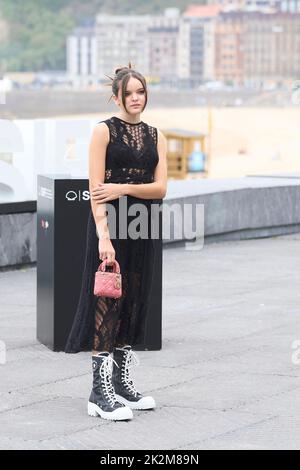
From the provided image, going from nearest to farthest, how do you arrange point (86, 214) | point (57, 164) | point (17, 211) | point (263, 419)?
point (263, 419) < point (86, 214) < point (17, 211) < point (57, 164)

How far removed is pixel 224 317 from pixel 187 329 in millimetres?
615

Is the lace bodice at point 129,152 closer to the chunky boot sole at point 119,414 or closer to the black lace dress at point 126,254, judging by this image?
the black lace dress at point 126,254

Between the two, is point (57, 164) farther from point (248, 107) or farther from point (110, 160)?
point (248, 107)

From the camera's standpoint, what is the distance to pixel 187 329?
9.59m

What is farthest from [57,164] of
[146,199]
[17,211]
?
[146,199]

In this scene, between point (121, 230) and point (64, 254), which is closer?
point (121, 230)

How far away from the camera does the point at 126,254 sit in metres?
6.84

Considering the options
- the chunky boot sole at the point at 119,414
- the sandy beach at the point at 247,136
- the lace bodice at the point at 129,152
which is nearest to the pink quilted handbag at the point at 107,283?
the lace bodice at the point at 129,152

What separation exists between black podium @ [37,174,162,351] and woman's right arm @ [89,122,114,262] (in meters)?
1.69

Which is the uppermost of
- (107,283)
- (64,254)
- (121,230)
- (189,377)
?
(121,230)

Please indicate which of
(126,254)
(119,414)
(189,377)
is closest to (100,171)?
(126,254)

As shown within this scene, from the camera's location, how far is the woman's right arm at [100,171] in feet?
22.0

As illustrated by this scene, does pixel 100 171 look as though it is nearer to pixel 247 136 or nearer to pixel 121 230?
pixel 121 230

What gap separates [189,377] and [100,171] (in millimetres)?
1622
